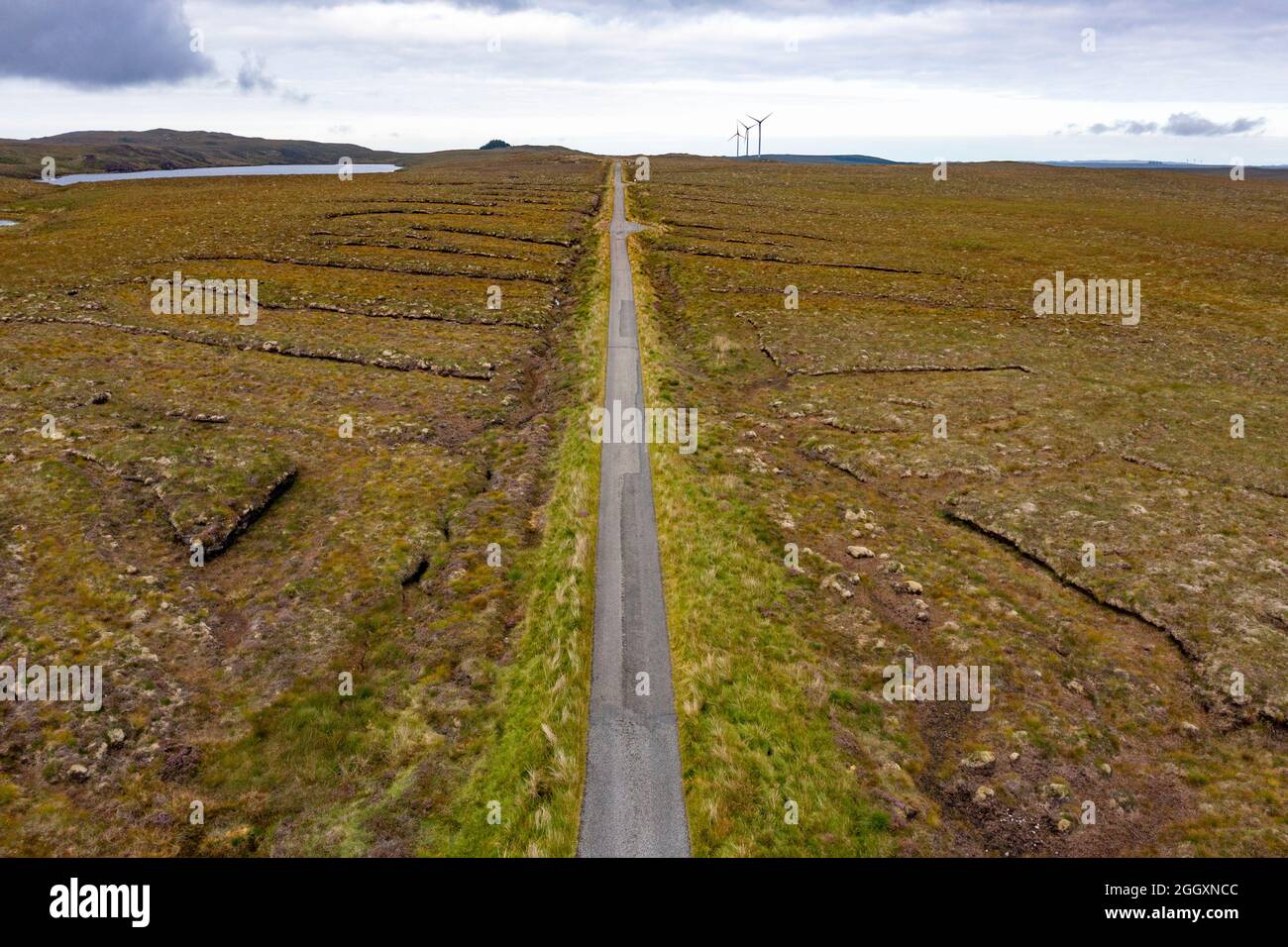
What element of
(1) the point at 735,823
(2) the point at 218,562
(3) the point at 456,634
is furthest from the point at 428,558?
(1) the point at 735,823

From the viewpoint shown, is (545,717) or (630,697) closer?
(545,717)

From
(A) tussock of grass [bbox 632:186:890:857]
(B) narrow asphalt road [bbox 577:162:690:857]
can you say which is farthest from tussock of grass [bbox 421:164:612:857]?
(A) tussock of grass [bbox 632:186:890:857]

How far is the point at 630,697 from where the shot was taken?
16844 millimetres

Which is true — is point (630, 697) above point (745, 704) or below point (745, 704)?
above

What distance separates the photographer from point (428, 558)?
23984 mm

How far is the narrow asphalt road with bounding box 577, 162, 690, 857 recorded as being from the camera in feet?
43.3

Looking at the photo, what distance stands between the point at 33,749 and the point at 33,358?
37470 millimetres

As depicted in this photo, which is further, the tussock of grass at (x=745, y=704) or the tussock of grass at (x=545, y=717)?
the tussock of grass at (x=745, y=704)

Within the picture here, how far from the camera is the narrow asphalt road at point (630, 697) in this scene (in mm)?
13195

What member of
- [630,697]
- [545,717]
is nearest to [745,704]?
[630,697]

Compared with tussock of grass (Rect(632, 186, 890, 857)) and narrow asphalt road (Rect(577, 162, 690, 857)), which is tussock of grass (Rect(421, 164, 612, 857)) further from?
tussock of grass (Rect(632, 186, 890, 857))

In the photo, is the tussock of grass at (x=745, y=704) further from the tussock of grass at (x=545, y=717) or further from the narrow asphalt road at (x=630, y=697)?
the tussock of grass at (x=545, y=717)

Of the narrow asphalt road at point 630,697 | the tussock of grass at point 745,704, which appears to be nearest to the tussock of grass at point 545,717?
the narrow asphalt road at point 630,697

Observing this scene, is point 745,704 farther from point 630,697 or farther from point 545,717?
point 545,717
